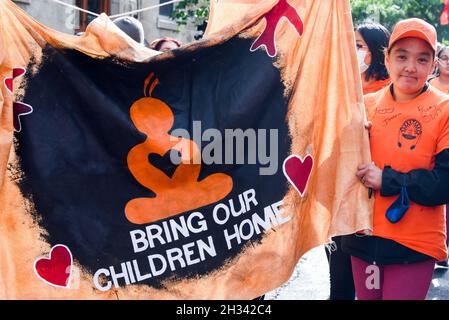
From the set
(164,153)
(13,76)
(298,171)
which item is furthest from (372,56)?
(13,76)

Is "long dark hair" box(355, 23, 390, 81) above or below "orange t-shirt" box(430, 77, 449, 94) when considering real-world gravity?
above

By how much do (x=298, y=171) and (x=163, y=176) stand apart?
26.7 inches

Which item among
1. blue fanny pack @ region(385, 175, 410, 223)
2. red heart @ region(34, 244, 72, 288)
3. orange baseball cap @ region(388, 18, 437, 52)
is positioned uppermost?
orange baseball cap @ region(388, 18, 437, 52)

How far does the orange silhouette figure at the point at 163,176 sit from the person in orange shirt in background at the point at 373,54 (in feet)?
5.77

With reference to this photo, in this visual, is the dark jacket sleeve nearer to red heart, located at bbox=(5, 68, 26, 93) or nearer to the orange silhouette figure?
the orange silhouette figure

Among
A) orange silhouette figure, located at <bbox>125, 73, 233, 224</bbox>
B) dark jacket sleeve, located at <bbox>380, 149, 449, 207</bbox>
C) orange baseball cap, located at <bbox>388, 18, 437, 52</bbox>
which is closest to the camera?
dark jacket sleeve, located at <bbox>380, 149, 449, 207</bbox>

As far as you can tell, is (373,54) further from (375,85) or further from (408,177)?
(408,177)

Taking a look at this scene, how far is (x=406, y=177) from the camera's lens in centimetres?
330

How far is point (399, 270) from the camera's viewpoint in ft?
11.0

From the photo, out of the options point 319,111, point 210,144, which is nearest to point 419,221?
point 319,111

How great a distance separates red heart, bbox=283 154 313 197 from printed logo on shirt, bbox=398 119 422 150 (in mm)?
501

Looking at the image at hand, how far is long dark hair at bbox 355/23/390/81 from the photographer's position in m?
4.89

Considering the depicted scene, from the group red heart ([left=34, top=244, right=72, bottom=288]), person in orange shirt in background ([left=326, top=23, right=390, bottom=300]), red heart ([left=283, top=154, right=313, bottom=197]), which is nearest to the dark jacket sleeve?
red heart ([left=283, top=154, right=313, bottom=197])

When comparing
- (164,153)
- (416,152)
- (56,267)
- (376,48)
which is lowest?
(56,267)
